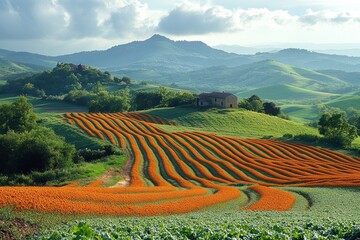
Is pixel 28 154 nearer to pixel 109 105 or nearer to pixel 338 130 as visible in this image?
pixel 338 130

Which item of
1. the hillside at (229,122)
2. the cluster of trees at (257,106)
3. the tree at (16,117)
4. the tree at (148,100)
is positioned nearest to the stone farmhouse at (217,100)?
the hillside at (229,122)

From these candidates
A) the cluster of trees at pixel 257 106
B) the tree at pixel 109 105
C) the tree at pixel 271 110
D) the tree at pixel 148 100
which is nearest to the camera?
the cluster of trees at pixel 257 106

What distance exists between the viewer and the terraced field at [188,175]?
31.0 metres

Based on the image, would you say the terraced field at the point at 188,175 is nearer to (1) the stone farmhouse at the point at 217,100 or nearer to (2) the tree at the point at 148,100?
(1) the stone farmhouse at the point at 217,100

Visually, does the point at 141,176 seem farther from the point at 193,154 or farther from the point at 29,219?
the point at 29,219

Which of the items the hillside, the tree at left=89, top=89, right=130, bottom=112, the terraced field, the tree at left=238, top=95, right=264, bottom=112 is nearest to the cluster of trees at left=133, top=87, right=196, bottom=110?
the tree at left=89, top=89, right=130, bottom=112

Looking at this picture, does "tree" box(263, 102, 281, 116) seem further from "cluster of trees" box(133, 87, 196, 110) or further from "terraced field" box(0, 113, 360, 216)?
"terraced field" box(0, 113, 360, 216)

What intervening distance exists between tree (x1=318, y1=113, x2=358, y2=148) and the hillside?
45.8ft

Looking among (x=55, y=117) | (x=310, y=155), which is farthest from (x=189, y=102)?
(x=310, y=155)

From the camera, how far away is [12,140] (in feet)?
181

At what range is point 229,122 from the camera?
367 ft

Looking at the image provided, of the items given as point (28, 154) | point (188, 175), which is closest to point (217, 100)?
point (188, 175)

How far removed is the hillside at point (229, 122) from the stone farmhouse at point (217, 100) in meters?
5.60

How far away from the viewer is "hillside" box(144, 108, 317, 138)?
345ft
